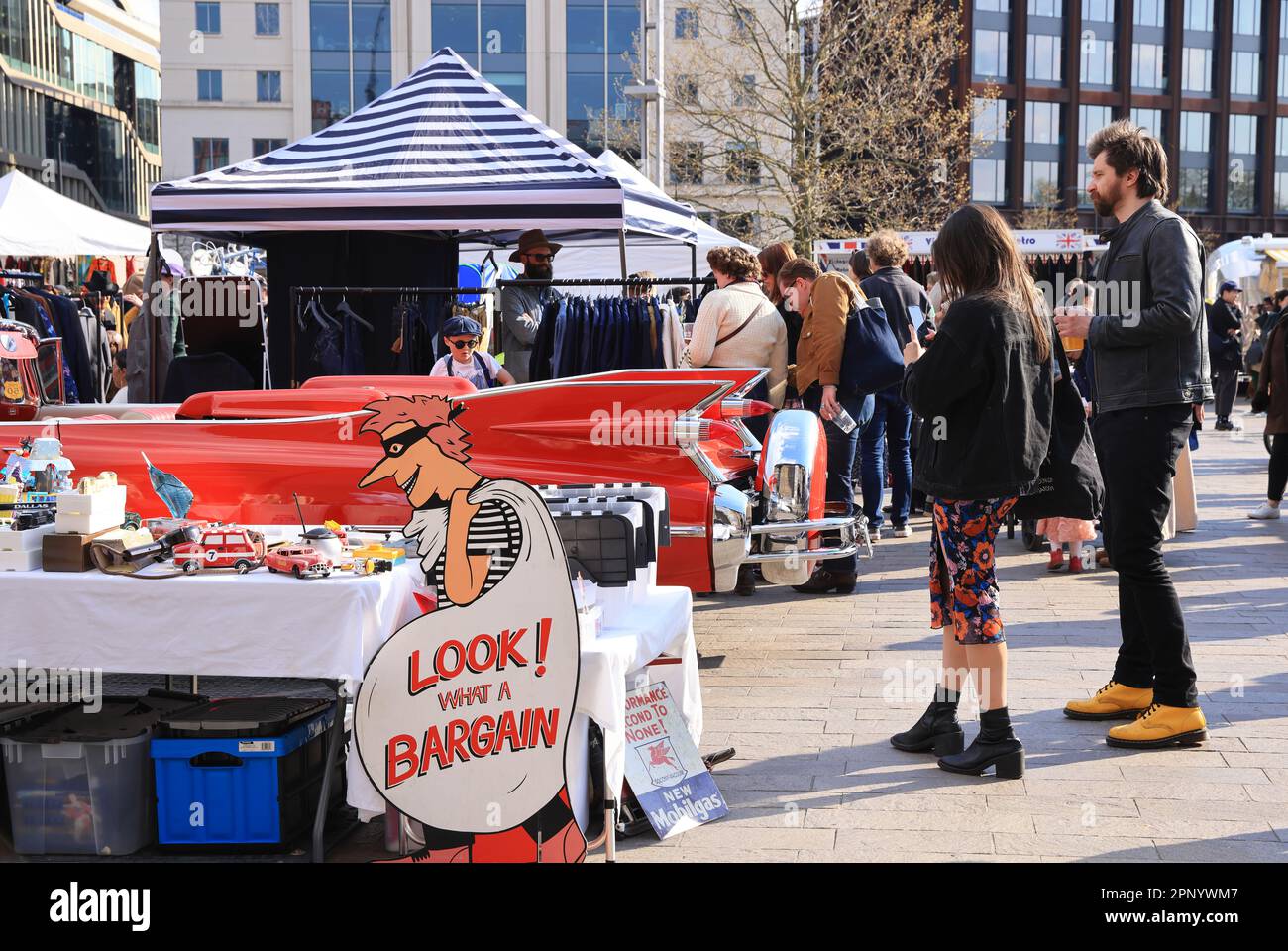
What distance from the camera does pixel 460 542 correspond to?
3787mm

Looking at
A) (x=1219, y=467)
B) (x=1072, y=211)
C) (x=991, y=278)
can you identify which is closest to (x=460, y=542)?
(x=991, y=278)

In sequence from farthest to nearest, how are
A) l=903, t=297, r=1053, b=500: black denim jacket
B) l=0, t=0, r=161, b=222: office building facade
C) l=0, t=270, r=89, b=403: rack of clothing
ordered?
l=0, t=0, r=161, b=222: office building facade
l=0, t=270, r=89, b=403: rack of clothing
l=903, t=297, r=1053, b=500: black denim jacket

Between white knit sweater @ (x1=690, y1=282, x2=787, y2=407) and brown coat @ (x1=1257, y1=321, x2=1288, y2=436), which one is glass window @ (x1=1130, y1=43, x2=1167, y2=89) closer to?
brown coat @ (x1=1257, y1=321, x2=1288, y2=436)

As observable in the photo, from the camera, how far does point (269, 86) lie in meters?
60.0

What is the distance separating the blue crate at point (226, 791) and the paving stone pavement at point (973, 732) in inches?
43.8

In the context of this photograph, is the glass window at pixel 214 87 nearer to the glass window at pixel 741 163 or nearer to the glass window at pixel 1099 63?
the glass window at pixel 741 163

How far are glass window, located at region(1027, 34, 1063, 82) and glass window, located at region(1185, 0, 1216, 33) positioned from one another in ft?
24.0

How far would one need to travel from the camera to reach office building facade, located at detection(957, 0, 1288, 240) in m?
65.1

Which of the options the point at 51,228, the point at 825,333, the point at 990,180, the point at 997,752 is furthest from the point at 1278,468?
the point at 990,180

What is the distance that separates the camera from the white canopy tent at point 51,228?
15.3 m
